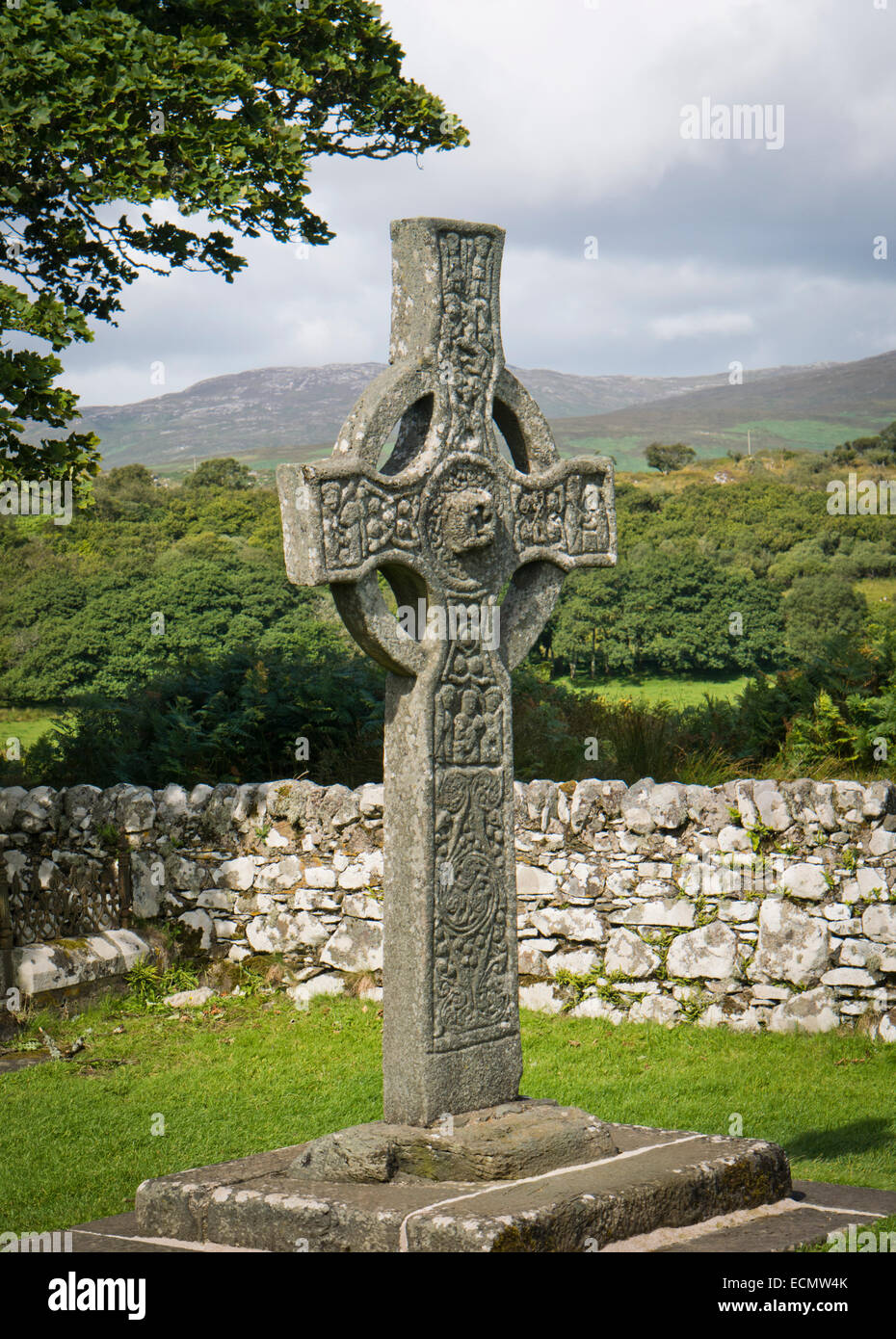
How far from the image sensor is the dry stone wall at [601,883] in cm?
797

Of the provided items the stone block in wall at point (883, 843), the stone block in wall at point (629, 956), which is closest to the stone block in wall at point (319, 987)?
the stone block in wall at point (629, 956)

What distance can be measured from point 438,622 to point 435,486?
499 millimetres

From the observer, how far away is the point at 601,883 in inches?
338

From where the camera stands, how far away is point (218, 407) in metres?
74.6

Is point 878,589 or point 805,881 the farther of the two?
point 878,589

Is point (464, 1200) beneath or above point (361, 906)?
above

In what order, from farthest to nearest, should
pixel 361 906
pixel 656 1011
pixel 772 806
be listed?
pixel 361 906 → pixel 656 1011 → pixel 772 806

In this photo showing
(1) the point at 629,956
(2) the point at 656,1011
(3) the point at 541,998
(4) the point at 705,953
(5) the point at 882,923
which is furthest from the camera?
(3) the point at 541,998

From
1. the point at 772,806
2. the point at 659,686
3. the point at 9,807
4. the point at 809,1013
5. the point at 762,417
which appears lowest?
the point at 809,1013

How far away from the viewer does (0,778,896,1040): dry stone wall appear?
26.1 ft

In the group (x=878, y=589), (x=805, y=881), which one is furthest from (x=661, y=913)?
(x=878, y=589)

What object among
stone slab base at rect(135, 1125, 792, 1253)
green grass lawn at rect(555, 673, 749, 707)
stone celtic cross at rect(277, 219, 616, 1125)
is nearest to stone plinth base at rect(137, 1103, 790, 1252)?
stone slab base at rect(135, 1125, 792, 1253)

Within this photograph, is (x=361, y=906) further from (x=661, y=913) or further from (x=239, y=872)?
(x=661, y=913)

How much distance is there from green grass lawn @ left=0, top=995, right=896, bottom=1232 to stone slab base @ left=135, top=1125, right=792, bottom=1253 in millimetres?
1230
